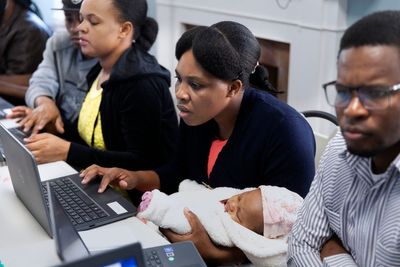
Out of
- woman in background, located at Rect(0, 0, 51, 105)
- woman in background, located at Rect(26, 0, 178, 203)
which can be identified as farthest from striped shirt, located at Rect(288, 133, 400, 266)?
woman in background, located at Rect(0, 0, 51, 105)

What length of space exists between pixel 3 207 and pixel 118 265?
0.90m

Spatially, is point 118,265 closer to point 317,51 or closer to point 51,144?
point 51,144

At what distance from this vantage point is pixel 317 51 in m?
2.65

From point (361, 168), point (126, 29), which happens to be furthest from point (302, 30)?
point (361, 168)

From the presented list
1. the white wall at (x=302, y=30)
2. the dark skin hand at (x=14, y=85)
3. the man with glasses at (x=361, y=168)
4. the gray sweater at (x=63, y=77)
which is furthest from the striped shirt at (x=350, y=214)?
the dark skin hand at (x=14, y=85)

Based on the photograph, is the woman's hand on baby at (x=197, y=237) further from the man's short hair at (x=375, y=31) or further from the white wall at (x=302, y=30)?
the white wall at (x=302, y=30)

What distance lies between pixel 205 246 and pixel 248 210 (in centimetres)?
15

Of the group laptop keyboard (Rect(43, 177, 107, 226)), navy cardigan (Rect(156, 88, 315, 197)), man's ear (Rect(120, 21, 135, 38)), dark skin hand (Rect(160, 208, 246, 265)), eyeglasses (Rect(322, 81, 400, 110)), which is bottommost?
dark skin hand (Rect(160, 208, 246, 265))

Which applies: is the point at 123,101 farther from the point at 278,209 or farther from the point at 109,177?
the point at 278,209

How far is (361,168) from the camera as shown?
44.6 inches

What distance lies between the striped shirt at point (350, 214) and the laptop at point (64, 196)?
19.8 inches

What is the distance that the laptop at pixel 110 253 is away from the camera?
738mm

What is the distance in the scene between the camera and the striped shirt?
107cm

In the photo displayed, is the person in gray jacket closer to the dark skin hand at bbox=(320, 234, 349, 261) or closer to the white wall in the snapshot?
the white wall
